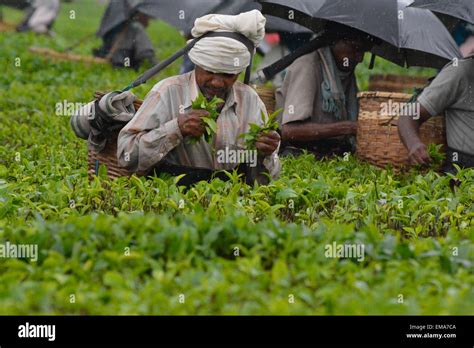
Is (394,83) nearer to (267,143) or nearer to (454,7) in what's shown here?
(454,7)

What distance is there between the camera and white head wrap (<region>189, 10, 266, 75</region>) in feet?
26.7

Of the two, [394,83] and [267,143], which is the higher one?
[394,83]

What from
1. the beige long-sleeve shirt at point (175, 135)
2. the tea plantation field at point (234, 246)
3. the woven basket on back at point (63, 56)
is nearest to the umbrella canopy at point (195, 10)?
the woven basket on back at point (63, 56)

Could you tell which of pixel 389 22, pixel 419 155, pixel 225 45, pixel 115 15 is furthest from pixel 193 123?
pixel 115 15

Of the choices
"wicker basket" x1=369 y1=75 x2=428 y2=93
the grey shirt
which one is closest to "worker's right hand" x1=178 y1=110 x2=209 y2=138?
the grey shirt

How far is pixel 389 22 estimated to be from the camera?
10.9 metres

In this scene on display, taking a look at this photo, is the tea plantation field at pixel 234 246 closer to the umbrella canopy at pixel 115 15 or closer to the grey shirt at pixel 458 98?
the grey shirt at pixel 458 98

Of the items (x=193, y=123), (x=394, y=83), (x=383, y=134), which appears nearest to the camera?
(x=193, y=123)

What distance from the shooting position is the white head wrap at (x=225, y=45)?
8148 mm

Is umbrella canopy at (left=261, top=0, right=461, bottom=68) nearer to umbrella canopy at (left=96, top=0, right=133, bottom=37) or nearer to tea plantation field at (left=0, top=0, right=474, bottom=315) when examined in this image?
tea plantation field at (left=0, top=0, right=474, bottom=315)

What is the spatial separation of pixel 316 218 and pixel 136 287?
6.95 ft

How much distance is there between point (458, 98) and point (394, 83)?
5024 mm

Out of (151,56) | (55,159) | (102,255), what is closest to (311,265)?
(102,255)

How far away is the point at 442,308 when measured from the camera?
18.2 feet
